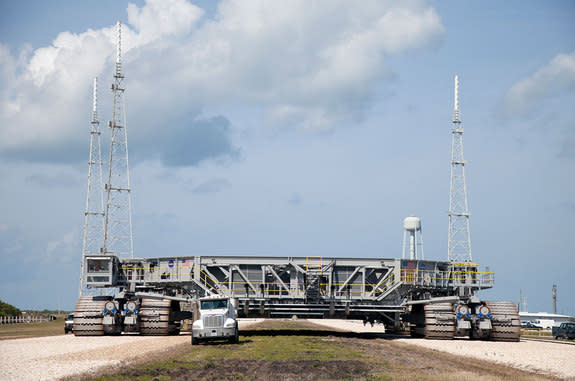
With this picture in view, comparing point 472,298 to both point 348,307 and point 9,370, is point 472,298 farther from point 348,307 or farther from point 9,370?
point 9,370

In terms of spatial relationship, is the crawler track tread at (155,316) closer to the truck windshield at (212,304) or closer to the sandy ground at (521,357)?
the truck windshield at (212,304)

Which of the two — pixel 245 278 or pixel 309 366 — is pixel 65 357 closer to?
pixel 309 366

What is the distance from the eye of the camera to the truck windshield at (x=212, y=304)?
33.6m

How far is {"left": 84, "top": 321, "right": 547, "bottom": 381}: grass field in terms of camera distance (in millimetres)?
20203

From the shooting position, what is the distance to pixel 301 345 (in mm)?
32219

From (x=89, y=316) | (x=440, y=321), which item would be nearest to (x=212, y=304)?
(x=89, y=316)

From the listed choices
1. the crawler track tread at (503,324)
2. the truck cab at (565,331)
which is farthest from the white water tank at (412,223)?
the crawler track tread at (503,324)

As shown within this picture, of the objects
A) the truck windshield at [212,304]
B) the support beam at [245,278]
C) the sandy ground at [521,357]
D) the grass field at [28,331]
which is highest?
the support beam at [245,278]

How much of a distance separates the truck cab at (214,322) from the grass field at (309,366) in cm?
192

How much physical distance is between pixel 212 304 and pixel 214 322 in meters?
1.05

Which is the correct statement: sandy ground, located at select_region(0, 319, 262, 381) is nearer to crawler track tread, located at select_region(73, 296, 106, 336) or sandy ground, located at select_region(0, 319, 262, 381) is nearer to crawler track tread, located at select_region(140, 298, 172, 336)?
crawler track tread, located at select_region(140, 298, 172, 336)

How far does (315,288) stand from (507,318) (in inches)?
487

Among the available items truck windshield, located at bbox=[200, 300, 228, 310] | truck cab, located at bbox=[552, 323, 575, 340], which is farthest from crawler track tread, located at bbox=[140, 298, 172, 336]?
truck cab, located at bbox=[552, 323, 575, 340]

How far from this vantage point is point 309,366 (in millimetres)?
22500
